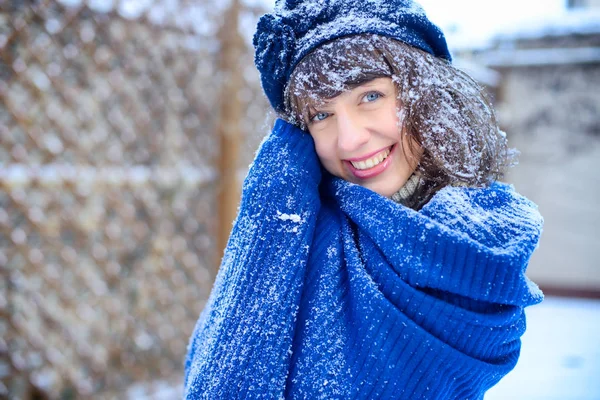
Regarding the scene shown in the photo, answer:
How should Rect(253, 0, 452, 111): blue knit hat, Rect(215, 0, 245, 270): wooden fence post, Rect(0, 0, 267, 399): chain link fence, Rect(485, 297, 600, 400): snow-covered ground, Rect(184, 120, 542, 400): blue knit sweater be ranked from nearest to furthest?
Rect(184, 120, 542, 400): blue knit sweater → Rect(253, 0, 452, 111): blue knit hat → Rect(0, 0, 267, 399): chain link fence → Rect(215, 0, 245, 270): wooden fence post → Rect(485, 297, 600, 400): snow-covered ground

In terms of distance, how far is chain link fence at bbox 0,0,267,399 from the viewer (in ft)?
7.23

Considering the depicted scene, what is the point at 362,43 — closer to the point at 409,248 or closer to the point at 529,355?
the point at 409,248

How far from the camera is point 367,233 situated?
37.7 inches

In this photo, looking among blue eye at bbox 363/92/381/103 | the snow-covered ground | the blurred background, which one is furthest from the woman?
the snow-covered ground

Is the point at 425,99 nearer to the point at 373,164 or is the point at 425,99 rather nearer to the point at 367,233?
the point at 373,164

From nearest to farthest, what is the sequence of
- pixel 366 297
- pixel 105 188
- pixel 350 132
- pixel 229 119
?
1. pixel 366 297
2. pixel 350 132
3. pixel 105 188
4. pixel 229 119

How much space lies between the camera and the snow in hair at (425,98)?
967 millimetres

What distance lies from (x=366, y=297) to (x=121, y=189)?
1955 mm

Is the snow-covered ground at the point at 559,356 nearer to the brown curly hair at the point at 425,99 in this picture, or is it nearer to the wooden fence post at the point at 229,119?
the wooden fence post at the point at 229,119

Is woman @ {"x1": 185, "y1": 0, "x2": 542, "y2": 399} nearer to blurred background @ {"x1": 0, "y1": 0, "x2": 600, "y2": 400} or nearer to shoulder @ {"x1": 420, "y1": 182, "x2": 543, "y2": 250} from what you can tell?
shoulder @ {"x1": 420, "y1": 182, "x2": 543, "y2": 250}

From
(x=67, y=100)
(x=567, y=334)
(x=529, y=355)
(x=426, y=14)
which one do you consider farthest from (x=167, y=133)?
(x=567, y=334)

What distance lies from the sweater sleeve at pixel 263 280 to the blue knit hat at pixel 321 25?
0.52ft

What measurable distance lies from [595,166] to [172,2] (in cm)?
373

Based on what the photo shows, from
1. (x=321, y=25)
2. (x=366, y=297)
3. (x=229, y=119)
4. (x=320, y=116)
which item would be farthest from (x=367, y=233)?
(x=229, y=119)
